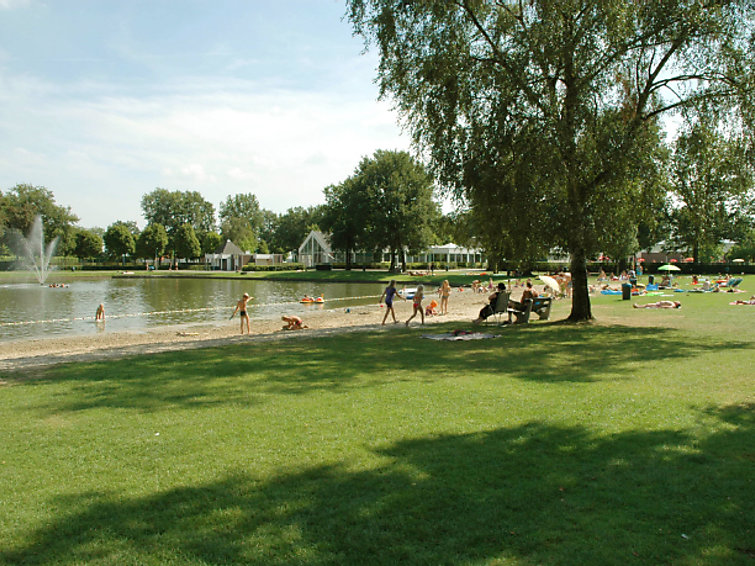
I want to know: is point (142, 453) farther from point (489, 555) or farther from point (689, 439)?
point (689, 439)

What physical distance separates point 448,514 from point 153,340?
1670cm

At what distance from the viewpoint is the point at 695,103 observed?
15203 millimetres

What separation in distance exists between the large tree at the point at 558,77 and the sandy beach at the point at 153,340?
233 inches

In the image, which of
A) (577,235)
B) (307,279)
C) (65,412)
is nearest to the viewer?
(65,412)

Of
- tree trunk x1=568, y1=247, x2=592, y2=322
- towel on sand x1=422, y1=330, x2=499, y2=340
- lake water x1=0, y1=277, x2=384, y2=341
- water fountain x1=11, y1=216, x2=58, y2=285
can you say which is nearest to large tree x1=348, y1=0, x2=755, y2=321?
tree trunk x1=568, y1=247, x2=592, y2=322

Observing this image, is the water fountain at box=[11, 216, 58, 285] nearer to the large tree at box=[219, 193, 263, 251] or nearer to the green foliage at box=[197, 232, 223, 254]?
the green foliage at box=[197, 232, 223, 254]

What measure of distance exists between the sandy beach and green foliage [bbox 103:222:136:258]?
294ft

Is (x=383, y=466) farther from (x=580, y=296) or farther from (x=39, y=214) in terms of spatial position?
(x=39, y=214)

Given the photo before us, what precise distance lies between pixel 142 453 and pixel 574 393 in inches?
221

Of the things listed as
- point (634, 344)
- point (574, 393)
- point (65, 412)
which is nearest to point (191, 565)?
point (65, 412)

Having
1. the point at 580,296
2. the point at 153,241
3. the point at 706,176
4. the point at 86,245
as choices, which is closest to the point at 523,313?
the point at 580,296

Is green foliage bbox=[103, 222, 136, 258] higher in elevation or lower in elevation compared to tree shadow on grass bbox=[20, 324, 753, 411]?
higher

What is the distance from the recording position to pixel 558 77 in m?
15.1

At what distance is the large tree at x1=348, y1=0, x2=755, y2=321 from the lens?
14367 millimetres
